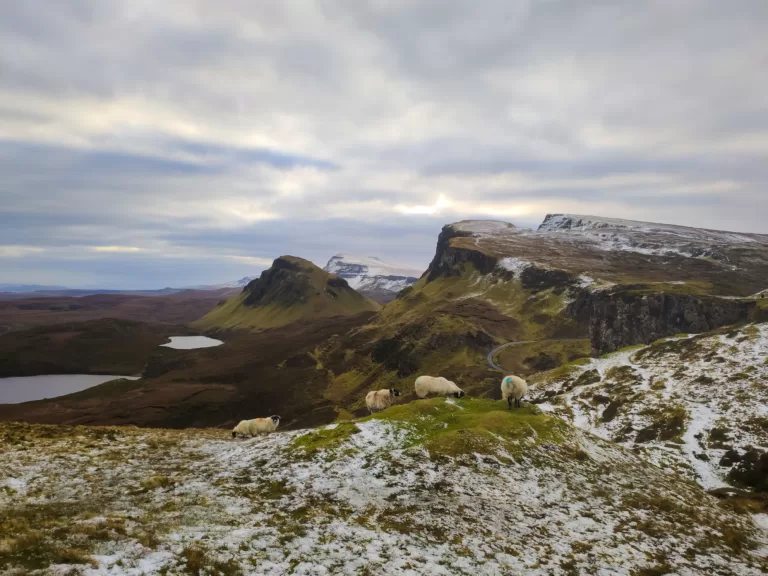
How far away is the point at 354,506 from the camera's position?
14781 millimetres

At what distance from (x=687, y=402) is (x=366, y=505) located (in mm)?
36194

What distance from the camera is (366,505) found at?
1498cm

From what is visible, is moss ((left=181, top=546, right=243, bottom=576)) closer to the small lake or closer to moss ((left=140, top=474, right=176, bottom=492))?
moss ((left=140, top=474, right=176, bottom=492))

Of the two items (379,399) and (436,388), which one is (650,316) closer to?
(436,388)

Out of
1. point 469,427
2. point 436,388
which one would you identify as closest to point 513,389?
point 436,388

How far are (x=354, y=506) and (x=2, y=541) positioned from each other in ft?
32.3

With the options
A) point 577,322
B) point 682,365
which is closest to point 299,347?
point 577,322

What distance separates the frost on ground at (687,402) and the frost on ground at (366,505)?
7432 millimetres

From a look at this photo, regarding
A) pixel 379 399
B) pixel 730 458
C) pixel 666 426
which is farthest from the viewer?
A: pixel 666 426

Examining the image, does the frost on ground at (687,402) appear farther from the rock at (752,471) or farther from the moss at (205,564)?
the moss at (205,564)

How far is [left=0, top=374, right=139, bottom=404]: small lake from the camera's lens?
14400 centimetres

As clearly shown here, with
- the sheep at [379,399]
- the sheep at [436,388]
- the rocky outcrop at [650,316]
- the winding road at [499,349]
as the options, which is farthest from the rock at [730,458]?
Answer: the winding road at [499,349]

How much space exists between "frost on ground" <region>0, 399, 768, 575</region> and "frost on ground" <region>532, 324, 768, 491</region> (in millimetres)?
7432

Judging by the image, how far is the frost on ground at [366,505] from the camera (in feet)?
36.1
